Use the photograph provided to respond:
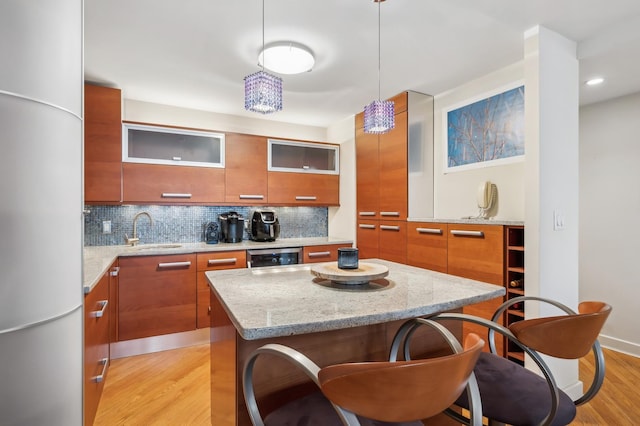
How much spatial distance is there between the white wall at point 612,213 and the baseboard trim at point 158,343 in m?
3.65

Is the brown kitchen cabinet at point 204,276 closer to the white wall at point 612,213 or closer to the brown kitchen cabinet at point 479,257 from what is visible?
the brown kitchen cabinet at point 479,257

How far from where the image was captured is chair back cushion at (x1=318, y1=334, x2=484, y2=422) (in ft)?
2.13

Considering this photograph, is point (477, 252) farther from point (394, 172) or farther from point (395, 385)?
point (395, 385)

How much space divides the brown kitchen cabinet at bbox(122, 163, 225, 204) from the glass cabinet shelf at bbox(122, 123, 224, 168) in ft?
0.20

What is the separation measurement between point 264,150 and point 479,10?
235 centimetres

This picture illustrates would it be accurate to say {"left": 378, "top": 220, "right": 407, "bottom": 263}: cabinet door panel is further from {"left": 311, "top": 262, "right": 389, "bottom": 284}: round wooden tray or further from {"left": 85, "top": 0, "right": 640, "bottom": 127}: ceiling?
{"left": 311, "top": 262, "right": 389, "bottom": 284}: round wooden tray

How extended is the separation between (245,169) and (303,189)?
0.72 metres

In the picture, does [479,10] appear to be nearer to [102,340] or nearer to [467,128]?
[467,128]

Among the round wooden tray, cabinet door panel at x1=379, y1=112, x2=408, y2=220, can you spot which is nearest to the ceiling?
cabinet door panel at x1=379, y1=112, x2=408, y2=220

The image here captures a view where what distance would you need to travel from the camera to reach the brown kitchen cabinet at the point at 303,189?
3662mm

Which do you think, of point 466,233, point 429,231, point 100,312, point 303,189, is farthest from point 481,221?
point 100,312

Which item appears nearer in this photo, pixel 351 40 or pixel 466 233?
pixel 351 40

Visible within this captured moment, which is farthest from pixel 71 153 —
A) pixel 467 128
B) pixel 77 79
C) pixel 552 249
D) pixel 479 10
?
pixel 467 128

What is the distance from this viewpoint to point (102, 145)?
112 inches
